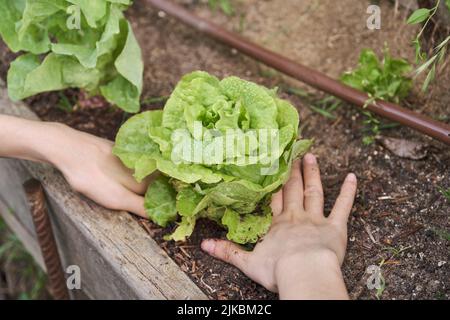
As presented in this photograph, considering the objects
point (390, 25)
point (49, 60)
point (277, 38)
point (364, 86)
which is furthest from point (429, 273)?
point (49, 60)

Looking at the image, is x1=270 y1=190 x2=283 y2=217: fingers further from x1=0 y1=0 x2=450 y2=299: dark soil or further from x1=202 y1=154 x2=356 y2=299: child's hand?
x1=0 y1=0 x2=450 y2=299: dark soil

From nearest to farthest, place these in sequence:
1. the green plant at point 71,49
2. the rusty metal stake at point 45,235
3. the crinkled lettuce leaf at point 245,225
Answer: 1. the crinkled lettuce leaf at point 245,225
2. the green plant at point 71,49
3. the rusty metal stake at point 45,235

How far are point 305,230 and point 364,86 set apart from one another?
22.3 inches

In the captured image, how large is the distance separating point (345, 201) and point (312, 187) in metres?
0.10

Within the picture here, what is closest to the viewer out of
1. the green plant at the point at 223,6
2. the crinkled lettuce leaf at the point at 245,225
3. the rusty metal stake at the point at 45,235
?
the crinkled lettuce leaf at the point at 245,225

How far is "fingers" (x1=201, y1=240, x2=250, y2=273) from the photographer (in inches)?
61.1

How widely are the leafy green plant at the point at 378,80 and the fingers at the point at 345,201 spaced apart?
23 cm

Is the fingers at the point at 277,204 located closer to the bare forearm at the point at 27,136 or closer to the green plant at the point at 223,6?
the bare forearm at the point at 27,136

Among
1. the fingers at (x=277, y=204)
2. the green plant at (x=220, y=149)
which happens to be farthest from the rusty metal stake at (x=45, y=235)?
the fingers at (x=277, y=204)

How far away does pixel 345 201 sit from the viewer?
5.28 feet

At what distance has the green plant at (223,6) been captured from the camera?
2307 mm

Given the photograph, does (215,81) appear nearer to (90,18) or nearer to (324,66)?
(90,18)

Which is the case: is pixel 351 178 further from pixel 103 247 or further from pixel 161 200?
pixel 103 247

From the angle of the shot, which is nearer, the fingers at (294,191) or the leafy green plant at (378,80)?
the fingers at (294,191)
